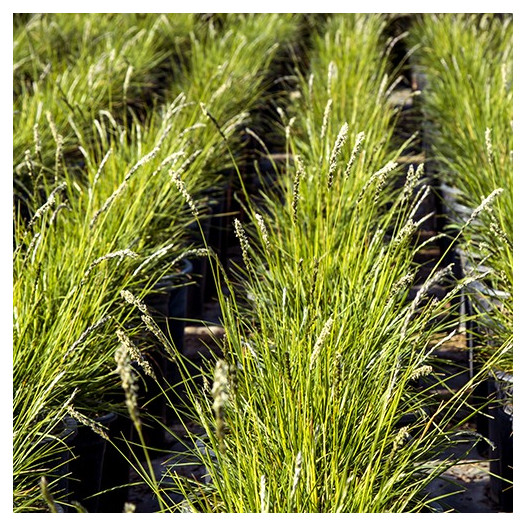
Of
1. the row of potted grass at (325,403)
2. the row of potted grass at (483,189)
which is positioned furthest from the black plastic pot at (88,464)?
the row of potted grass at (483,189)

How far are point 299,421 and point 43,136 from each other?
301 centimetres

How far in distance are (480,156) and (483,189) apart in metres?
0.39

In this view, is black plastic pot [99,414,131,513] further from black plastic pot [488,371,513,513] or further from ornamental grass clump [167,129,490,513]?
black plastic pot [488,371,513,513]

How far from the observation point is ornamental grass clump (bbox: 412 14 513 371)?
275 centimetres

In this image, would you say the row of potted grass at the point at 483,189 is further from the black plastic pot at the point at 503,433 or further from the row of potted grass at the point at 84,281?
the row of potted grass at the point at 84,281

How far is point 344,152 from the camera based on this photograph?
3891mm

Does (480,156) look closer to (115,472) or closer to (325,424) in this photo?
(115,472)

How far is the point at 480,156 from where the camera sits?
4.02m

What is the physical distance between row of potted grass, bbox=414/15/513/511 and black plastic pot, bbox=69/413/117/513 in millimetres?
1121

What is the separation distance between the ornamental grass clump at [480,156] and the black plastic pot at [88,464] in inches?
47.4

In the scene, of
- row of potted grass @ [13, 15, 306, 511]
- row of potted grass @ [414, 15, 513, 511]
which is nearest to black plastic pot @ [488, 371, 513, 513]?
row of potted grass @ [414, 15, 513, 511]

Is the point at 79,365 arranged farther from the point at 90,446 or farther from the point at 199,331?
the point at 199,331

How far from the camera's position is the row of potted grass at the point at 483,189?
8.33 feet
